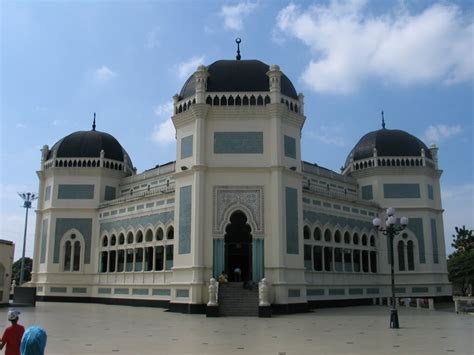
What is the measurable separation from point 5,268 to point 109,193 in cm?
1130

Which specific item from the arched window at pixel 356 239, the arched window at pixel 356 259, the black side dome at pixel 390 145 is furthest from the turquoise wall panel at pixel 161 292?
the black side dome at pixel 390 145

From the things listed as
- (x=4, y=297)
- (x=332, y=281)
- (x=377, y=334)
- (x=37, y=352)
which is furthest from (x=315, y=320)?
(x=4, y=297)

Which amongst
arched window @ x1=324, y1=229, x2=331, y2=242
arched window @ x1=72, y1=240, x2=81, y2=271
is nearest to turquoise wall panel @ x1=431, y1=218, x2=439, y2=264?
arched window @ x1=324, y1=229, x2=331, y2=242

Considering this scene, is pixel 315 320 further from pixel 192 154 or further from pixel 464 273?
pixel 464 273

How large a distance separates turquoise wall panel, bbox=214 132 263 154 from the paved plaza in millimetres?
9648

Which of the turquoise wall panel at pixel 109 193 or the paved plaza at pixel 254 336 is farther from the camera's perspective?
the turquoise wall panel at pixel 109 193

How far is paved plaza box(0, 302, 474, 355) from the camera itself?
500 inches

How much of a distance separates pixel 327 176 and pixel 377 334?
2246 cm

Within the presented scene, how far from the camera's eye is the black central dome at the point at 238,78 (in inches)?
1114

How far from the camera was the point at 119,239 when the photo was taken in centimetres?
3516

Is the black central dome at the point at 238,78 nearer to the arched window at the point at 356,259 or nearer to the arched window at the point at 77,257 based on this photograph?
the arched window at the point at 356,259

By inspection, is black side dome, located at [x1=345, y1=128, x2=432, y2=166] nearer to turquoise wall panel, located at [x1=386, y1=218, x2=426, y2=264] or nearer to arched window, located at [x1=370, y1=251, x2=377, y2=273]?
turquoise wall panel, located at [x1=386, y1=218, x2=426, y2=264]

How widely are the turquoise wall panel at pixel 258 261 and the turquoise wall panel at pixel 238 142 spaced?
5219 millimetres

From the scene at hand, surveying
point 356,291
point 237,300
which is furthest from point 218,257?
point 356,291
